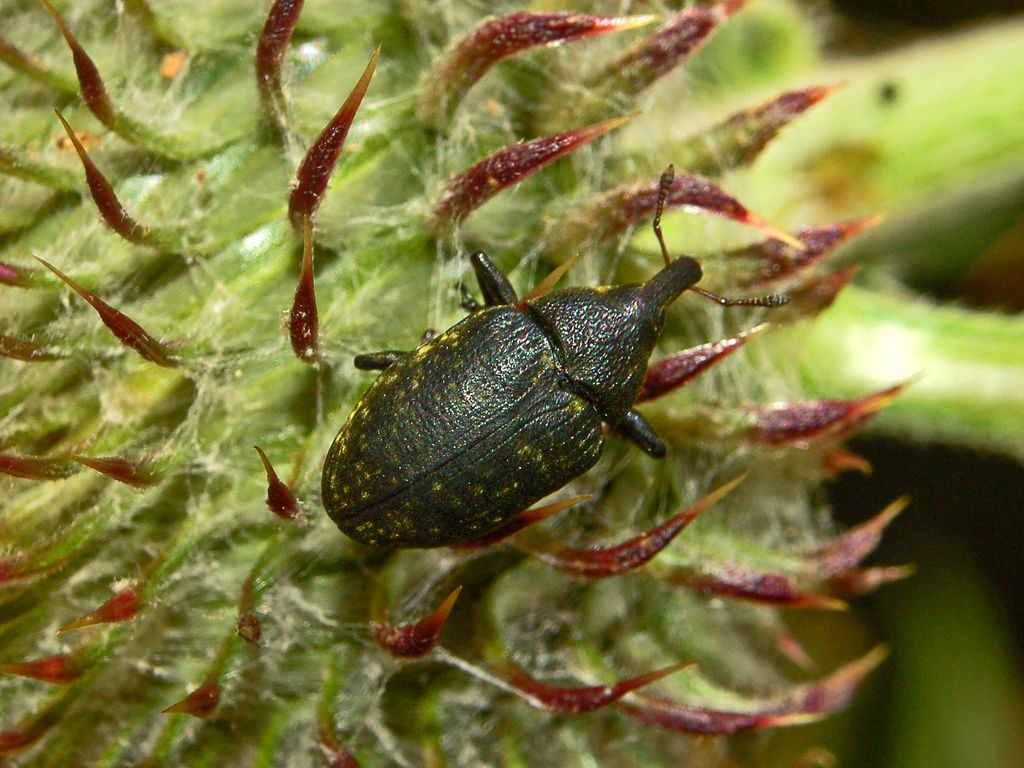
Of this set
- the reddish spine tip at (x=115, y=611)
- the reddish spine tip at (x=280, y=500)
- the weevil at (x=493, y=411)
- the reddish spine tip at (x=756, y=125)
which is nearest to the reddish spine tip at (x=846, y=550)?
the weevil at (x=493, y=411)

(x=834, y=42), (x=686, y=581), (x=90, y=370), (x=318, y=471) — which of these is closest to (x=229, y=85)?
(x=90, y=370)

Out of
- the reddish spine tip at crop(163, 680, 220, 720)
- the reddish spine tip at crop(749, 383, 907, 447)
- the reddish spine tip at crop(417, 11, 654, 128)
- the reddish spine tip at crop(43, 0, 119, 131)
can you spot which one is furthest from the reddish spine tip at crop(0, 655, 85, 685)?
the reddish spine tip at crop(749, 383, 907, 447)

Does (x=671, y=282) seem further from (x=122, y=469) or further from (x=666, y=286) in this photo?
(x=122, y=469)

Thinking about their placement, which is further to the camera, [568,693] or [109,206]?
[568,693]

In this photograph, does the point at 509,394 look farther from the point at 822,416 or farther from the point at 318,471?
the point at 822,416

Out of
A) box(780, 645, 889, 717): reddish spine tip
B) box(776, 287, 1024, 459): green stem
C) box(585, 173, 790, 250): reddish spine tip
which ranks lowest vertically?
box(780, 645, 889, 717): reddish spine tip

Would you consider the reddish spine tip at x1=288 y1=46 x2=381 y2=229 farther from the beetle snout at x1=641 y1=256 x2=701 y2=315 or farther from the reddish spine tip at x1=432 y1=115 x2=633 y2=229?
the beetle snout at x1=641 y1=256 x2=701 y2=315

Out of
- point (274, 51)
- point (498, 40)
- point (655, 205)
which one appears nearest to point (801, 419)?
point (655, 205)
